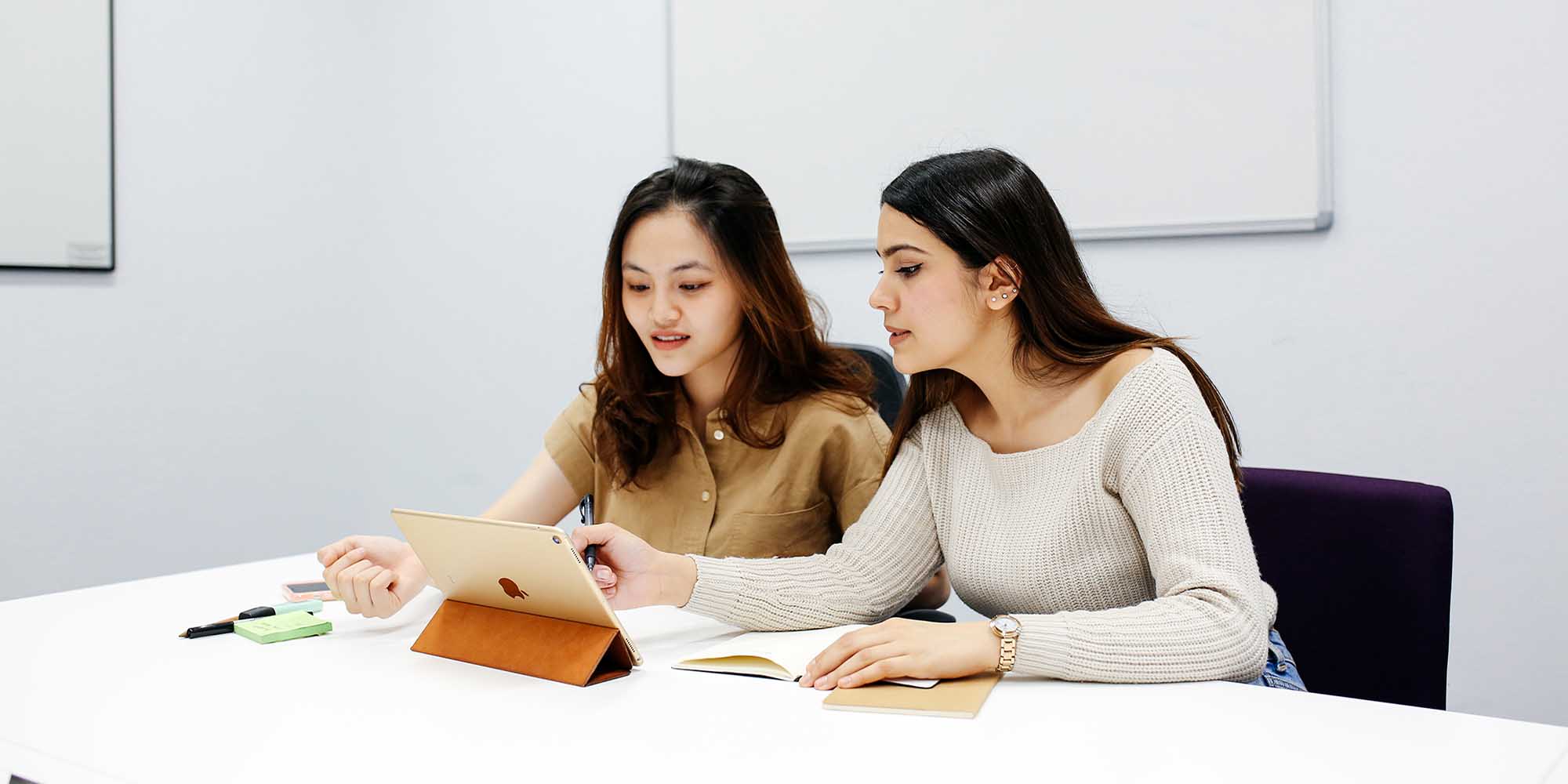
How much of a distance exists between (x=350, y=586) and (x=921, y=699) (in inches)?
26.7

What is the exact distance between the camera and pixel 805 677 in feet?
3.46

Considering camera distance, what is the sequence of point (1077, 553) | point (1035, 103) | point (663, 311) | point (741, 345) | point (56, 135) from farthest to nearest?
1. point (56, 135)
2. point (1035, 103)
3. point (741, 345)
4. point (663, 311)
5. point (1077, 553)

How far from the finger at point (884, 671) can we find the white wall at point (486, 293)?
4.26ft

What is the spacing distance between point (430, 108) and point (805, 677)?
2477 mm

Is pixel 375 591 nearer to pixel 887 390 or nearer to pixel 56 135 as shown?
pixel 887 390

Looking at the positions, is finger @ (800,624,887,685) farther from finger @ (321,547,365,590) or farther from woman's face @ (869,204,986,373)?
finger @ (321,547,365,590)

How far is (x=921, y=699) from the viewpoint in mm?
989

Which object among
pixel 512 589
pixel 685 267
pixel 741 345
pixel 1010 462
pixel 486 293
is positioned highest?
pixel 486 293

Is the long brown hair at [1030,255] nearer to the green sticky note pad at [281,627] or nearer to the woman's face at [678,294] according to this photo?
the woman's face at [678,294]

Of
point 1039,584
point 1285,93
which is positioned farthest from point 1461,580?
point 1039,584

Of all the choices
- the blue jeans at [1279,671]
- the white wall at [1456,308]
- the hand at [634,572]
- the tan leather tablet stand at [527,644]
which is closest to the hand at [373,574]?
the tan leather tablet stand at [527,644]

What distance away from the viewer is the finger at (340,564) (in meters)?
1.30

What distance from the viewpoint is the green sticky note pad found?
1246mm

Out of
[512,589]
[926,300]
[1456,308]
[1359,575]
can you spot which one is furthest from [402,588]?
[1456,308]
